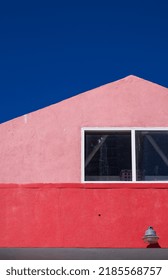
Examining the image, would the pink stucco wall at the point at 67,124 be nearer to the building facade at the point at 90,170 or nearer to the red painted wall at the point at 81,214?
the building facade at the point at 90,170

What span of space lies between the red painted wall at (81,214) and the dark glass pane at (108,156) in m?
1.00

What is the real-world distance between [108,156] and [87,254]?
184 inches

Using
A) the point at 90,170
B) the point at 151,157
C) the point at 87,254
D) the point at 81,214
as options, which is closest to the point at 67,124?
the point at 90,170

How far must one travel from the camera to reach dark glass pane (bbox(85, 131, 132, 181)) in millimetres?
10688

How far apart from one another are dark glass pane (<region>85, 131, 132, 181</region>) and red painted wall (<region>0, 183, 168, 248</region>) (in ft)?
3.27

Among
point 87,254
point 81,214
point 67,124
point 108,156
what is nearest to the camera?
point 87,254

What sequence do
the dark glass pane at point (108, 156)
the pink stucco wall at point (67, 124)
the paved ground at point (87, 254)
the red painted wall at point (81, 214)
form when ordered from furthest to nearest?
the pink stucco wall at point (67, 124)
the dark glass pane at point (108, 156)
the red painted wall at point (81, 214)
the paved ground at point (87, 254)

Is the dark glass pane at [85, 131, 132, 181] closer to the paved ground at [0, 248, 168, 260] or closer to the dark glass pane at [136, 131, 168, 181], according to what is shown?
the dark glass pane at [136, 131, 168, 181]

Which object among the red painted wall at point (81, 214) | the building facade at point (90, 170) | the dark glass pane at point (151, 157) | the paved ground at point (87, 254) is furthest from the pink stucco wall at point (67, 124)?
the paved ground at point (87, 254)

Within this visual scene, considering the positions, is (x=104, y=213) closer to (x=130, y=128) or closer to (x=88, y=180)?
(x=88, y=180)

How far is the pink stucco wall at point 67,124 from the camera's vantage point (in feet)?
36.0

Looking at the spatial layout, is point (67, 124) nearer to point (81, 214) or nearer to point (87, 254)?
point (81, 214)

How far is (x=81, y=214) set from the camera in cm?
956

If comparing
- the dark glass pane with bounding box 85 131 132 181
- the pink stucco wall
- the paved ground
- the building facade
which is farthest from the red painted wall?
the paved ground
